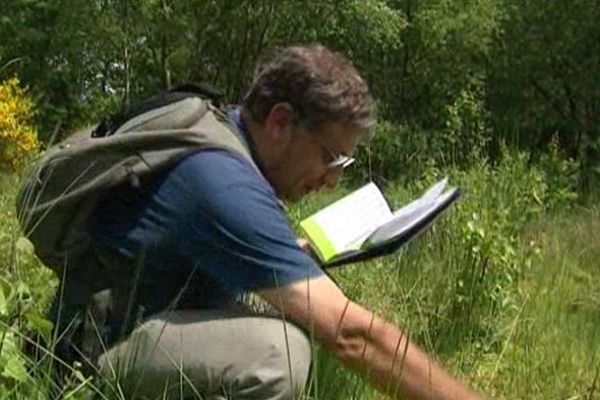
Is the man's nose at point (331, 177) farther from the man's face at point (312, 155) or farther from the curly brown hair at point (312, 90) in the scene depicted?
the curly brown hair at point (312, 90)

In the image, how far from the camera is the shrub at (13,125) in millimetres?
12914

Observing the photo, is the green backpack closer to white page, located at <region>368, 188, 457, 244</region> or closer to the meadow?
the meadow

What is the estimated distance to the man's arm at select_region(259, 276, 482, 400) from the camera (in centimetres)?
284

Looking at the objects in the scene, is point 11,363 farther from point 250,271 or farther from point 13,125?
point 13,125

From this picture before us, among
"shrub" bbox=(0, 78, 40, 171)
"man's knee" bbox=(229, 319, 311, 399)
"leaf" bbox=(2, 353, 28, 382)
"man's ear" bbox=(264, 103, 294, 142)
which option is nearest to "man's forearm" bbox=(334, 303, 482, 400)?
"man's knee" bbox=(229, 319, 311, 399)

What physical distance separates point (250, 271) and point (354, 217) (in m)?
0.67

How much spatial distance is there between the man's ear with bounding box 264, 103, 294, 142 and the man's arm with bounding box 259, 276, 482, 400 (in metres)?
0.39

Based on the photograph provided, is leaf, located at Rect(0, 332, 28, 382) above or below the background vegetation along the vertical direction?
above

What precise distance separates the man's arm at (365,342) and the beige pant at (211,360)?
8cm

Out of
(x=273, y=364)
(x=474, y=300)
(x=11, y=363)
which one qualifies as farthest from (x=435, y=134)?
(x=11, y=363)

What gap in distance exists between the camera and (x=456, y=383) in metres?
2.85

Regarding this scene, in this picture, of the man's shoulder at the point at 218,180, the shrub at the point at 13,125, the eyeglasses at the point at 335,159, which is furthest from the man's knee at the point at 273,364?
the shrub at the point at 13,125

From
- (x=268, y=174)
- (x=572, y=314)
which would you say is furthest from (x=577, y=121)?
(x=268, y=174)

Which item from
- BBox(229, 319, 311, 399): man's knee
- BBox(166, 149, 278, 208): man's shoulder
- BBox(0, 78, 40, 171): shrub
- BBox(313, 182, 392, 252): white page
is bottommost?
BBox(0, 78, 40, 171): shrub
